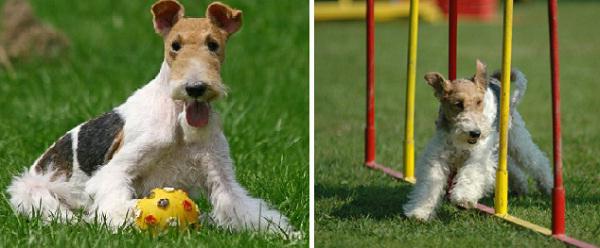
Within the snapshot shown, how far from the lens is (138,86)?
388 inches

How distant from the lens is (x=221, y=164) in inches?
212

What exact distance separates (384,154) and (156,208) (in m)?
3.23

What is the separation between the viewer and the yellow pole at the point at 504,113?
5496 mm

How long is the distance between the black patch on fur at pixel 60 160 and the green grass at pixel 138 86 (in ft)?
0.95

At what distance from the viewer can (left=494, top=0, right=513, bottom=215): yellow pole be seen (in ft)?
18.0

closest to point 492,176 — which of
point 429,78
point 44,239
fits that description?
point 429,78

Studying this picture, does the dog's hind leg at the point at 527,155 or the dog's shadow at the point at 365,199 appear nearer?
the dog's shadow at the point at 365,199

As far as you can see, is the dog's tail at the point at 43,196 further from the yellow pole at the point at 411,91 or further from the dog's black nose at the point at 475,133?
the yellow pole at the point at 411,91

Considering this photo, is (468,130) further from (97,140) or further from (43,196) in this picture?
(43,196)

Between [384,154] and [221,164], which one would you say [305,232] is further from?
[384,154]

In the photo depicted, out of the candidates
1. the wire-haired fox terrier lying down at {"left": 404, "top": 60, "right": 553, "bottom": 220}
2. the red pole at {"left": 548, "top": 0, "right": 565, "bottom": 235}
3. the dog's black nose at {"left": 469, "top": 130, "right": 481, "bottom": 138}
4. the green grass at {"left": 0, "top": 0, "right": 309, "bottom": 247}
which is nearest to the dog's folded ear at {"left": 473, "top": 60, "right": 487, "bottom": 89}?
the wire-haired fox terrier lying down at {"left": 404, "top": 60, "right": 553, "bottom": 220}

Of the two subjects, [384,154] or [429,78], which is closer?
[429,78]

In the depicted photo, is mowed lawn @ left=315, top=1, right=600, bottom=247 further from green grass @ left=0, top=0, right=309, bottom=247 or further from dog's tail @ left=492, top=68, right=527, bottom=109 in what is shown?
dog's tail @ left=492, top=68, right=527, bottom=109

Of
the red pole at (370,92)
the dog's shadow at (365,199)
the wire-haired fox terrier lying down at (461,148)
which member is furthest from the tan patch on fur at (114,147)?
the red pole at (370,92)
